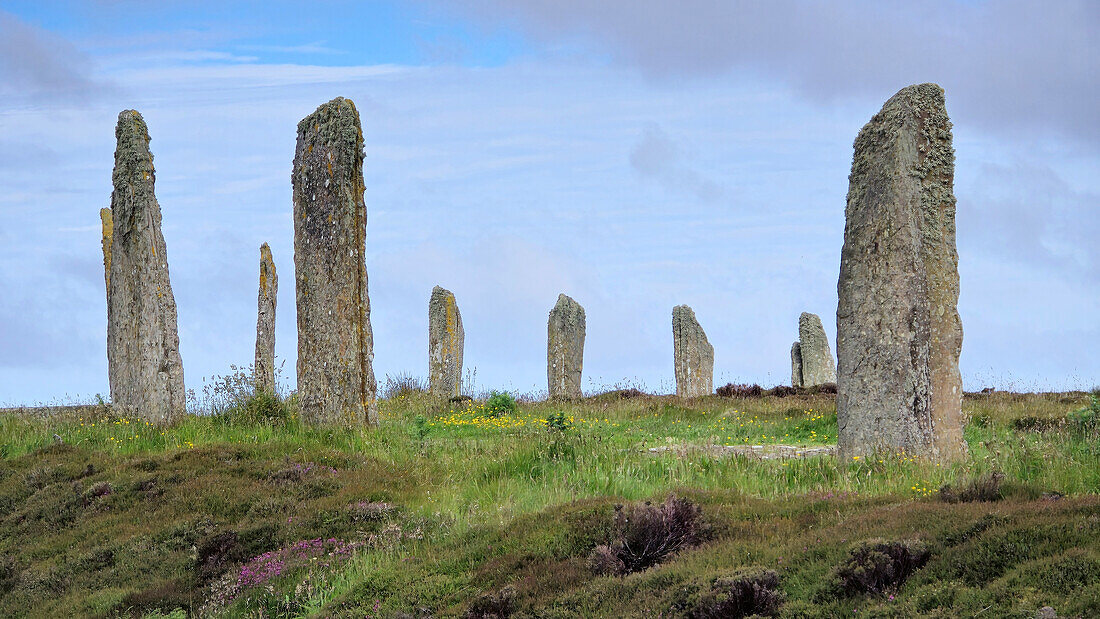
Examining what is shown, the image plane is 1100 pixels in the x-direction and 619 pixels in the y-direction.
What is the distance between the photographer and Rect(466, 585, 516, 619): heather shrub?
7363 mm

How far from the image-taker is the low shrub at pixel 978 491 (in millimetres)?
7941

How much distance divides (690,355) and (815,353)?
15.6ft

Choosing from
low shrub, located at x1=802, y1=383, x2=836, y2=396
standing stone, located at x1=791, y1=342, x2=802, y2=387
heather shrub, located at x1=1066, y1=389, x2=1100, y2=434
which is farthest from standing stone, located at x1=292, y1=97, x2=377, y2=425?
standing stone, located at x1=791, y1=342, x2=802, y2=387

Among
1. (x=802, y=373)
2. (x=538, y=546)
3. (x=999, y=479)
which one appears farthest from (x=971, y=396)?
(x=538, y=546)

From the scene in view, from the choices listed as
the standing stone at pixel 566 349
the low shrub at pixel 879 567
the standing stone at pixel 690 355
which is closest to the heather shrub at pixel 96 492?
the low shrub at pixel 879 567

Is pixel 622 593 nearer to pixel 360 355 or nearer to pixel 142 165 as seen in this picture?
pixel 360 355

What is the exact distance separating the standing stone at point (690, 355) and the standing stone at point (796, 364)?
146 inches

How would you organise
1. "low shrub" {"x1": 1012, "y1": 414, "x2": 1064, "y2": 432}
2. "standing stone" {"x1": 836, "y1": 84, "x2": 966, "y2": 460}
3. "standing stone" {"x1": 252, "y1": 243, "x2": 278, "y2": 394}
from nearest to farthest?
"standing stone" {"x1": 836, "y1": 84, "x2": 966, "y2": 460}, "low shrub" {"x1": 1012, "y1": 414, "x2": 1064, "y2": 432}, "standing stone" {"x1": 252, "y1": 243, "x2": 278, "y2": 394}

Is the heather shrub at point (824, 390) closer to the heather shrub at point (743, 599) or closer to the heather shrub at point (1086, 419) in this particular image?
the heather shrub at point (1086, 419)

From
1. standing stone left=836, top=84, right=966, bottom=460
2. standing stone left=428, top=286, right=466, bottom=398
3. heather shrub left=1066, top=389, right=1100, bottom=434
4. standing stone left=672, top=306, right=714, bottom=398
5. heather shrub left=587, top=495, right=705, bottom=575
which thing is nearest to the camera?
heather shrub left=587, top=495, right=705, bottom=575

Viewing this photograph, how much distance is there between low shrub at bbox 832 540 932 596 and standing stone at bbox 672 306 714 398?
27.1 meters

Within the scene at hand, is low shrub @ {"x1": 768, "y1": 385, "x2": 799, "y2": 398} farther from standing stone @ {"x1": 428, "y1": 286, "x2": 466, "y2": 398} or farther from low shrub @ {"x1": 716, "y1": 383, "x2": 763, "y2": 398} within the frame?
standing stone @ {"x1": 428, "y1": 286, "x2": 466, "y2": 398}

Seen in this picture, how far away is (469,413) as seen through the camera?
69.1 ft

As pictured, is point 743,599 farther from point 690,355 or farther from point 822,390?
point 690,355
